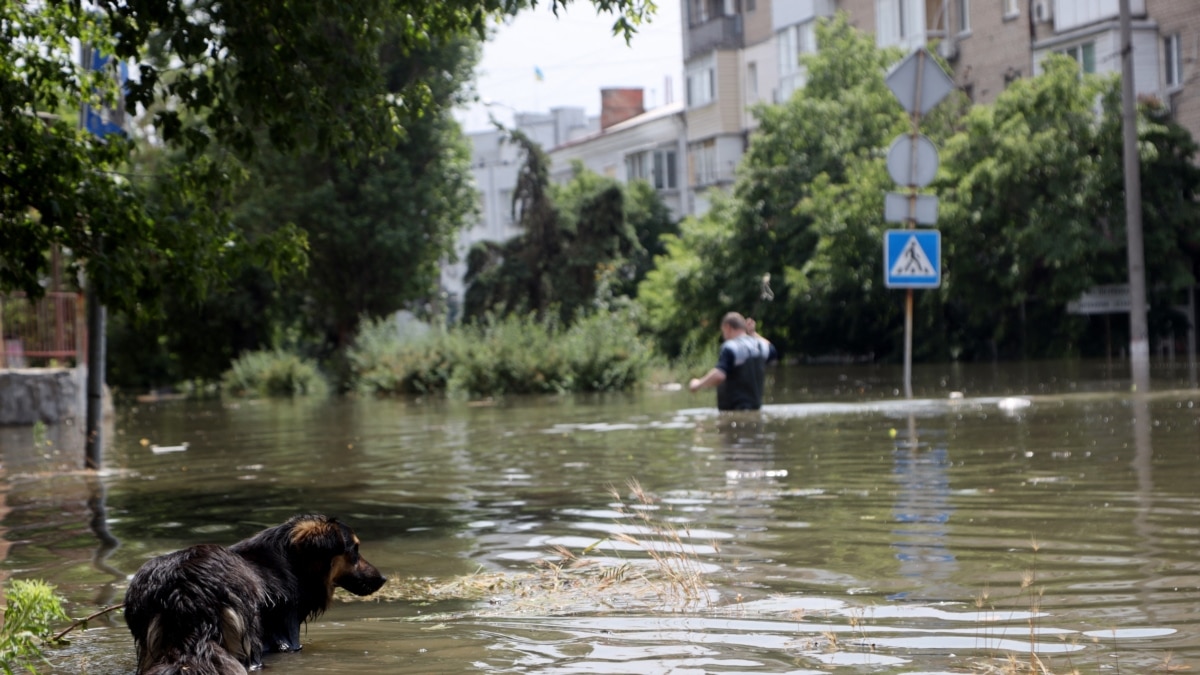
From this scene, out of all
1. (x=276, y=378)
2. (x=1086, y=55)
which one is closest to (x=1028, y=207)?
(x=1086, y=55)

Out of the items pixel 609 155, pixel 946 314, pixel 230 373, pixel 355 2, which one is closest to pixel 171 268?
pixel 355 2

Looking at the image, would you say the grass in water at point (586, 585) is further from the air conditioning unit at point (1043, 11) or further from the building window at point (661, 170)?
the building window at point (661, 170)

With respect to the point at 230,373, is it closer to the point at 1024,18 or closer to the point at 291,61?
the point at 1024,18

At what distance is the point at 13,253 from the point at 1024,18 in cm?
4156

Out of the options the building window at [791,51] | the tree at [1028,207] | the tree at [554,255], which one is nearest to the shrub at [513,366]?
the tree at [1028,207]

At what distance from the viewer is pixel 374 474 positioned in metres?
15.1

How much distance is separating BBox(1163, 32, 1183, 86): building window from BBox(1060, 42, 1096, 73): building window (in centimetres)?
249

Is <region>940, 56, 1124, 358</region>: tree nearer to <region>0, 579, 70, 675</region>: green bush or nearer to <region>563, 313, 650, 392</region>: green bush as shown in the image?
<region>563, 313, 650, 392</region>: green bush

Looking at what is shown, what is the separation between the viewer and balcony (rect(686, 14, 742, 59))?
6631cm

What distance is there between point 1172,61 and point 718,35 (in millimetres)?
26034

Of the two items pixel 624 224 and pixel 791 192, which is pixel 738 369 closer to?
pixel 791 192

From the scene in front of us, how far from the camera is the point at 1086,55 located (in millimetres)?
46125

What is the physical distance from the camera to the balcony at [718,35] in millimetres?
66312

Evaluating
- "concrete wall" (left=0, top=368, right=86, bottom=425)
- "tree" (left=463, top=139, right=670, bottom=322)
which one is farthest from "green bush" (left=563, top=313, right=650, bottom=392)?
"tree" (left=463, top=139, right=670, bottom=322)
